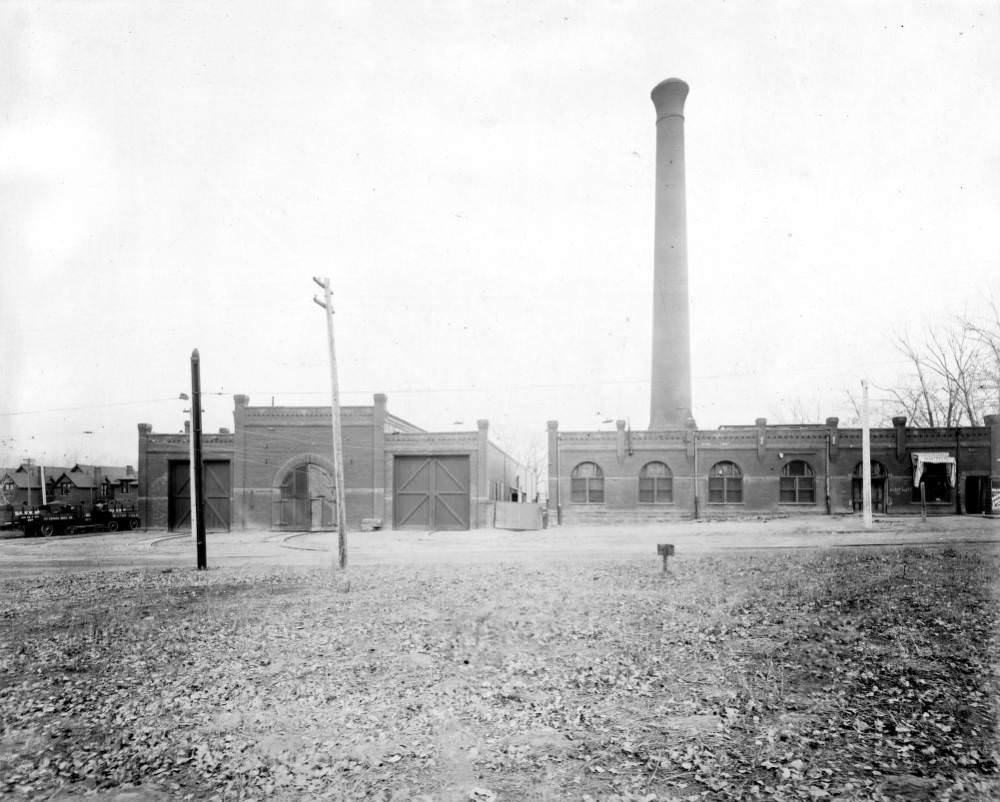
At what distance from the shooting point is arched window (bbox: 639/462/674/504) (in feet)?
119

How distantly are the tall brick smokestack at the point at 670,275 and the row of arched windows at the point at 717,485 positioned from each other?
112 inches

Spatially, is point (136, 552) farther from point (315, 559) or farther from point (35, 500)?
point (35, 500)

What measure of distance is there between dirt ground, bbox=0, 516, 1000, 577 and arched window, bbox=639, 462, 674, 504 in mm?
2773

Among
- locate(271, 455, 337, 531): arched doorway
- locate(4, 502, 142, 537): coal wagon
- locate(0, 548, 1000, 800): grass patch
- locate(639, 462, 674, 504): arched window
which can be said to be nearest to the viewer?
locate(0, 548, 1000, 800): grass patch

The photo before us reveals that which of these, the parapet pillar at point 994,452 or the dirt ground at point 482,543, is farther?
the parapet pillar at point 994,452

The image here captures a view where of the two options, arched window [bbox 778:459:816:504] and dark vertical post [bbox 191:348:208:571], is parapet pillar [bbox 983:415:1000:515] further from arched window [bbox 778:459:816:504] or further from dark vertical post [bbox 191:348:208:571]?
dark vertical post [bbox 191:348:208:571]

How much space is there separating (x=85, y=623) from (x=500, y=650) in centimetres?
724

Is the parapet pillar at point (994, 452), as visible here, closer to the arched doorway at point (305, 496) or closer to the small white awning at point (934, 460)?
the small white awning at point (934, 460)

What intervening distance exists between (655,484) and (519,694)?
99.8 feet

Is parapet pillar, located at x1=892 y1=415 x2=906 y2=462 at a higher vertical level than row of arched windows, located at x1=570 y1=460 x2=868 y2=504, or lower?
higher

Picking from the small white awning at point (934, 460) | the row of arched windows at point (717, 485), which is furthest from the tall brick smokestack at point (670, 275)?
the small white awning at point (934, 460)

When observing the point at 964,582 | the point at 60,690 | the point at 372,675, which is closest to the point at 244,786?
the point at 372,675

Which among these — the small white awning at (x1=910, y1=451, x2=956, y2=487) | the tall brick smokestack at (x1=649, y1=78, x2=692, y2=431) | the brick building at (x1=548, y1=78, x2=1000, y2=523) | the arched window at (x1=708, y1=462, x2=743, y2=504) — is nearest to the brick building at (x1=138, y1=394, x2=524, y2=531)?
A: the brick building at (x1=548, y1=78, x2=1000, y2=523)

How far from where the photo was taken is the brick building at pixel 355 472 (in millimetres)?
34156
